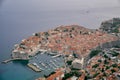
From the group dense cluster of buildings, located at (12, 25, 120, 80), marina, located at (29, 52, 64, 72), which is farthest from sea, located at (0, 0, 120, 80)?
dense cluster of buildings, located at (12, 25, 120, 80)

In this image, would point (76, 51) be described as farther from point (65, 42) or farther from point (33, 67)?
point (33, 67)

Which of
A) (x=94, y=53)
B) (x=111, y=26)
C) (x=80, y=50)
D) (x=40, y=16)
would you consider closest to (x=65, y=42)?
(x=80, y=50)

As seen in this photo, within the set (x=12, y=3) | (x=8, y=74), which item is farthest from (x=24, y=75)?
(x=12, y=3)

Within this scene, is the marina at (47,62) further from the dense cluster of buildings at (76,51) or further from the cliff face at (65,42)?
the cliff face at (65,42)

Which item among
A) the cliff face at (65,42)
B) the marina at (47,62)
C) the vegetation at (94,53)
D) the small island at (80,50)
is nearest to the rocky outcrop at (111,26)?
the small island at (80,50)

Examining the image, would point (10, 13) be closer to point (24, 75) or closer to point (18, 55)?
point (18, 55)

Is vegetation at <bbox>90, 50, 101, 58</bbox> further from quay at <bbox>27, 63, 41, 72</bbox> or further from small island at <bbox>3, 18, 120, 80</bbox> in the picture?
quay at <bbox>27, 63, 41, 72</bbox>
